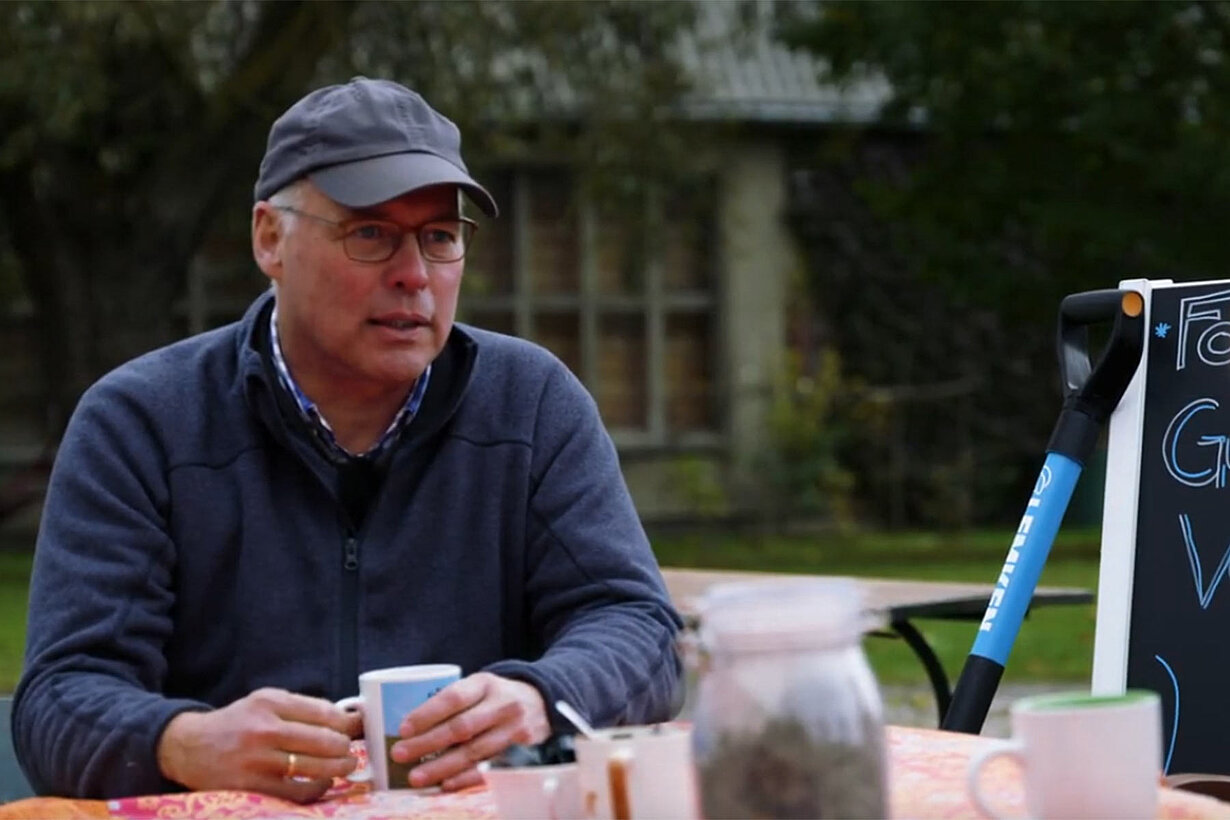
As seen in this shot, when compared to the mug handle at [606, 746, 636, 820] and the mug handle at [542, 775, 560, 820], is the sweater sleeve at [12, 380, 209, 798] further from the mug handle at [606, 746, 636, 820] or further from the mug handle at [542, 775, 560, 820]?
the mug handle at [606, 746, 636, 820]

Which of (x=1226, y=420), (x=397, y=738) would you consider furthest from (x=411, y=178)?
(x=1226, y=420)

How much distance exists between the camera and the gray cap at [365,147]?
297 centimetres

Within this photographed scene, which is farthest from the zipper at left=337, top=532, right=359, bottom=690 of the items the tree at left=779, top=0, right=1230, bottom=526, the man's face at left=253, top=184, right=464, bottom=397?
the tree at left=779, top=0, right=1230, bottom=526

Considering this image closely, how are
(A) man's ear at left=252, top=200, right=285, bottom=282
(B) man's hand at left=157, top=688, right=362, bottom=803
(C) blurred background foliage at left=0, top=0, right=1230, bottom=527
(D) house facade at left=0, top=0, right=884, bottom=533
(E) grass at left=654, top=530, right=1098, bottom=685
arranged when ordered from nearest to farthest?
1. (B) man's hand at left=157, top=688, right=362, bottom=803
2. (A) man's ear at left=252, top=200, right=285, bottom=282
3. (E) grass at left=654, top=530, right=1098, bottom=685
4. (C) blurred background foliage at left=0, top=0, right=1230, bottom=527
5. (D) house facade at left=0, top=0, right=884, bottom=533

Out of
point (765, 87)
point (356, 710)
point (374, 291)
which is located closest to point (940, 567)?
point (765, 87)

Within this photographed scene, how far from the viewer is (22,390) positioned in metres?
18.8

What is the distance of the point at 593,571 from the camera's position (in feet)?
10.0

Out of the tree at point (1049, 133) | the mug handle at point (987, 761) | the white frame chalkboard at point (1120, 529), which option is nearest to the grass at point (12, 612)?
the white frame chalkboard at point (1120, 529)

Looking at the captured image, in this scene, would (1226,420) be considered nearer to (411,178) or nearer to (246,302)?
(411,178)

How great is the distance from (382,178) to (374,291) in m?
0.17

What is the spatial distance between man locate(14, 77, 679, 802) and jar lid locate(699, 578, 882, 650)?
1043 mm

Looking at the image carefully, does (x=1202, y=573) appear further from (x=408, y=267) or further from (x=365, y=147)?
(x=365, y=147)

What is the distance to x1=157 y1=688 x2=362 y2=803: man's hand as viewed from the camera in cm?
236

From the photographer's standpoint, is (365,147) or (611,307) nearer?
(365,147)
